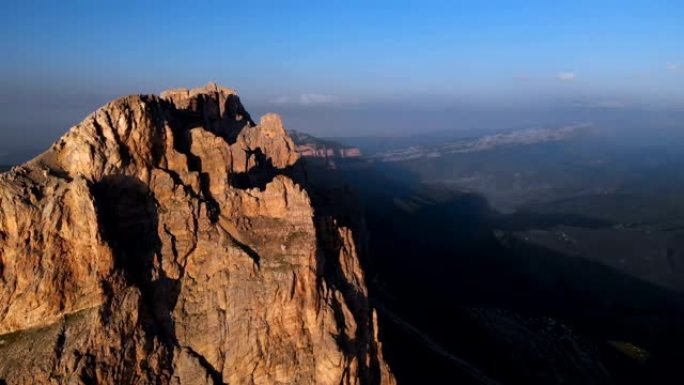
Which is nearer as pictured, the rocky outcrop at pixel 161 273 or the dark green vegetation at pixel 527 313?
the rocky outcrop at pixel 161 273

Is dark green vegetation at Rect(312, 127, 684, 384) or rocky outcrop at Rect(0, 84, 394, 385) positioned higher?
rocky outcrop at Rect(0, 84, 394, 385)

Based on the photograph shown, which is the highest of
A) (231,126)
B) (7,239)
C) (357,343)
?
(231,126)

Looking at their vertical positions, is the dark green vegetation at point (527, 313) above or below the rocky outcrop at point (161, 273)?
below

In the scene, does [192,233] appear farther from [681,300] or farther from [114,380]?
[681,300]

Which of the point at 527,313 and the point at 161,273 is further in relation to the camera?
the point at 527,313

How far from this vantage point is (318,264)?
46469 millimetres

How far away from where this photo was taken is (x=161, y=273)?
41906mm

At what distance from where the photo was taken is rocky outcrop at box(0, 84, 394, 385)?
120 feet

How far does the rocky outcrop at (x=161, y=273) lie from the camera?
36.7m

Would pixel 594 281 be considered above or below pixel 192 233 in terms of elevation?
below

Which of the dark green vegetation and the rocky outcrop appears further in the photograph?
the dark green vegetation

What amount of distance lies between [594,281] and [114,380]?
157973mm

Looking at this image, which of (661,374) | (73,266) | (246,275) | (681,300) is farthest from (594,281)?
(73,266)

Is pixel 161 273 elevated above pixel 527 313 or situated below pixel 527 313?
above
